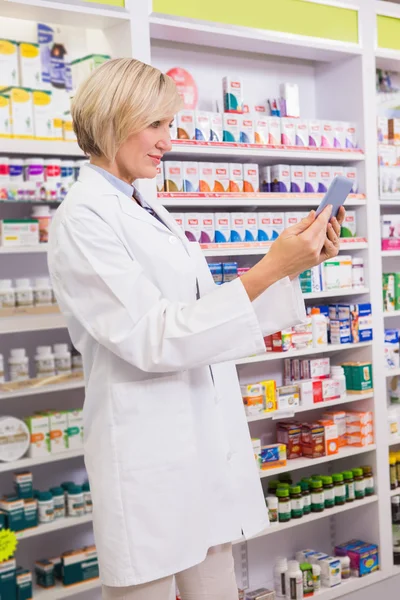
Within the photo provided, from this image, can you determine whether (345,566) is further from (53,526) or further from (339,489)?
(53,526)

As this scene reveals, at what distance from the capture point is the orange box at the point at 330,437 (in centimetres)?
432

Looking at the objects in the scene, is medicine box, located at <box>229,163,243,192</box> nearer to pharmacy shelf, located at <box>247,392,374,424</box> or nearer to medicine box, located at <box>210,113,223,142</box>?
medicine box, located at <box>210,113,223,142</box>

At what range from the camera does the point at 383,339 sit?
4504 mm

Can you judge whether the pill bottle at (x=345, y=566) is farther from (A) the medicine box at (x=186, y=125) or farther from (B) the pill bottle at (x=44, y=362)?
(A) the medicine box at (x=186, y=125)

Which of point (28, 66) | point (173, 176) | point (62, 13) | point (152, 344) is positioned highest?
point (62, 13)

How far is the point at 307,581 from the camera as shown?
13.7ft

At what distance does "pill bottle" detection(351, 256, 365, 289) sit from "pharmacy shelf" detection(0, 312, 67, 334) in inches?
70.5

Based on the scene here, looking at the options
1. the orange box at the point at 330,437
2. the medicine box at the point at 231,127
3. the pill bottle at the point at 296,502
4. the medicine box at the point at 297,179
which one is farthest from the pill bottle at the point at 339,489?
the medicine box at the point at 231,127

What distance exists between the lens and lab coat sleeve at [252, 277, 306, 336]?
6.44ft

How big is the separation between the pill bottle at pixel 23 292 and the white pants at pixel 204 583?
1596 mm

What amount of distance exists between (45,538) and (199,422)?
2047 millimetres

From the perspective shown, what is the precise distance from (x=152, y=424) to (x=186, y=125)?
219 centimetres

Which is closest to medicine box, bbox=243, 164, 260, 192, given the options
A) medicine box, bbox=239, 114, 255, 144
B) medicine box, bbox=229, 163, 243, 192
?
medicine box, bbox=229, 163, 243, 192

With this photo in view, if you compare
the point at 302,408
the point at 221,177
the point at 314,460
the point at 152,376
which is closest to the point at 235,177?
the point at 221,177
